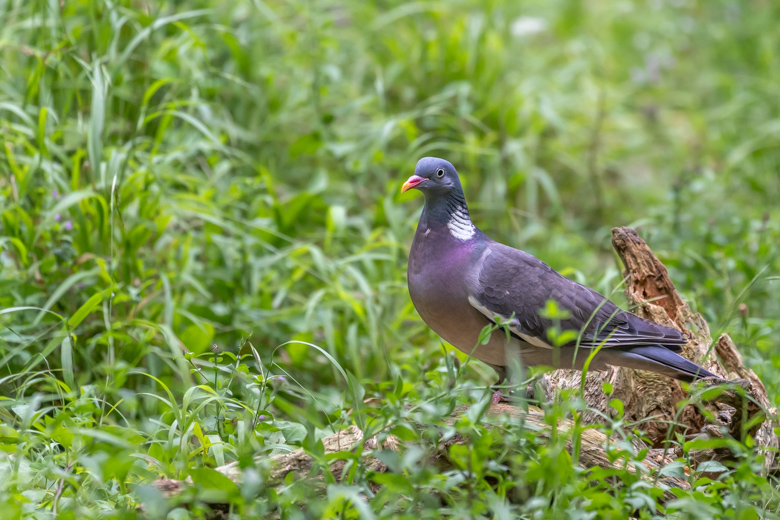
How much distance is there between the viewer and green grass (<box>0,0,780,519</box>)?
2.17 m

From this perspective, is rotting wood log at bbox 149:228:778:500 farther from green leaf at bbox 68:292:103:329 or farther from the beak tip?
green leaf at bbox 68:292:103:329

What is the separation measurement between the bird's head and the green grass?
72cm

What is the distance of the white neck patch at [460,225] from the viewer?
3.05m

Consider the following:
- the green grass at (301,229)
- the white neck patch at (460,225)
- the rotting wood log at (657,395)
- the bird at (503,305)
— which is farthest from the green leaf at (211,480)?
the white neck patch at (460,225)

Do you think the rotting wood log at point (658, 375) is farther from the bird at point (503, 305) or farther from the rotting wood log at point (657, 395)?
the bird at point (503, 305)

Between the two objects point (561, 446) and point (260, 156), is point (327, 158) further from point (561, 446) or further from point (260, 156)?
point (561, 446)

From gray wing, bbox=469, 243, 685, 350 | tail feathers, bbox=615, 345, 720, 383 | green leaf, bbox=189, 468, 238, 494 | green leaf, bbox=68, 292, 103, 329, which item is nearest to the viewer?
green leaf, bbox=189, 468, 238, 494

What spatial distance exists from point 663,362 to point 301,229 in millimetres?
2613

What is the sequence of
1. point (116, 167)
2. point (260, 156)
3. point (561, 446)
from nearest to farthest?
point (561, 446), point (116, 167), point (260, 156)

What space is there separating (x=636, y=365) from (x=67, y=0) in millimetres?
3806

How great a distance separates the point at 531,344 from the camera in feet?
9.57

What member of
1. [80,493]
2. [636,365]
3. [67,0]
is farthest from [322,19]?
[80,493]

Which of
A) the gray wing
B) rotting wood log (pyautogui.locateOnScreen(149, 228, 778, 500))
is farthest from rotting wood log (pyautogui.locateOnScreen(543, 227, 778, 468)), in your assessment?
the gray wing

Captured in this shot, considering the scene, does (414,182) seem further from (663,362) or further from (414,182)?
(663,362)
